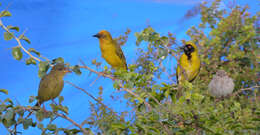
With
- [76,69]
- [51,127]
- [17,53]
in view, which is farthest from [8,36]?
[51,127]

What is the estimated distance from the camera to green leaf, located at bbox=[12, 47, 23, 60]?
1359 millimetres

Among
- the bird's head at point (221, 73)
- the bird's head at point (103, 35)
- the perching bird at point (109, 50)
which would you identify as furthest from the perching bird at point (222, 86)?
the bird's head at point (103, 35)

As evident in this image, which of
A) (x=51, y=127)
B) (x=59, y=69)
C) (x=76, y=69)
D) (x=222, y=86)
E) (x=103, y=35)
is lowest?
(x=51, y=127)

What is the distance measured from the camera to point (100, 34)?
2.41 m

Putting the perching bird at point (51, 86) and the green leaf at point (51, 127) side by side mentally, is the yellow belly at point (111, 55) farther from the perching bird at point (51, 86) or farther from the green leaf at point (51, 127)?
the green leaf at point (51, 127)

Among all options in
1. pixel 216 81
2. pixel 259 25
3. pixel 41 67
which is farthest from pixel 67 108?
pixel 259 25

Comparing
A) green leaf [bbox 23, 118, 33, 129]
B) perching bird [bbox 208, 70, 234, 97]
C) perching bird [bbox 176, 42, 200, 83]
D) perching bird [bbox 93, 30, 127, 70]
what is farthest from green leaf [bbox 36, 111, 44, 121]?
perching bird [bbox 208, 70, 234, 97]

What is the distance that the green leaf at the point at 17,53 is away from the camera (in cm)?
136

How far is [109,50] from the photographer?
2439mm

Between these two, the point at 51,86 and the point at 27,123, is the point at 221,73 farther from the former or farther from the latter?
the point at 27,123

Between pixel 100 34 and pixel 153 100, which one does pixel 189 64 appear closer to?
pixel 100 34

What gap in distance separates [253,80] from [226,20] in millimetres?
737

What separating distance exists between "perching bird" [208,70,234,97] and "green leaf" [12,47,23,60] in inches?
91.3

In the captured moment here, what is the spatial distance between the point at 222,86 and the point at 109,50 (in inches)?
55.5
